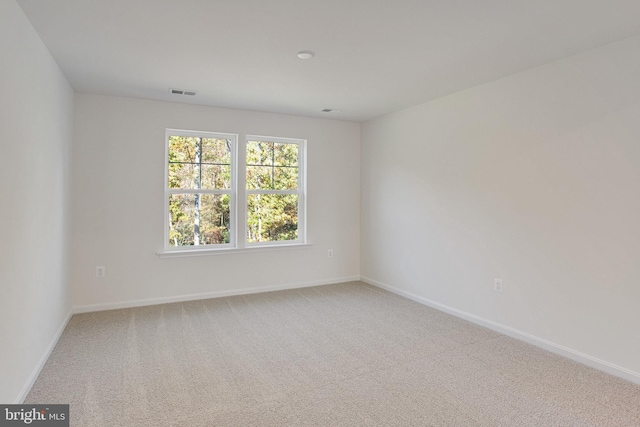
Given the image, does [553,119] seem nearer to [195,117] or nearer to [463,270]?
[463,270]

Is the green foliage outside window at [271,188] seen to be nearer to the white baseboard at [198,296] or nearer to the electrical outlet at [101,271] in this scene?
the white baseboard at [198,296]

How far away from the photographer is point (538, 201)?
308 cm

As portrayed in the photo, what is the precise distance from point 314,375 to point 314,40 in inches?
93.3

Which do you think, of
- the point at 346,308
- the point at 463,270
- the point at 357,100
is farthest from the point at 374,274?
the point at 357,100

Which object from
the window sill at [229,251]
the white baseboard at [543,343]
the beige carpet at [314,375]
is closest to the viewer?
the beige carpet at [314,375]

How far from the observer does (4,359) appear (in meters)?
1.93

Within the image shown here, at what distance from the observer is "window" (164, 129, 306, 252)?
4.45m

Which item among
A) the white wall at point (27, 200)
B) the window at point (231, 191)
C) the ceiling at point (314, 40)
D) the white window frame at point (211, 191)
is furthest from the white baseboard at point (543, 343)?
the white wall at point (27, 200)

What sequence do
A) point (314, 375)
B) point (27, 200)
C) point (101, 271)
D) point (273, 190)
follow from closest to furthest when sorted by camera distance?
point (27, 200), point (314, 375), point (101, 271), point (273, 190)

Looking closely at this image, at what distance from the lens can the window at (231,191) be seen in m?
4.45

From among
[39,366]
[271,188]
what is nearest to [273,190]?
[271,188]

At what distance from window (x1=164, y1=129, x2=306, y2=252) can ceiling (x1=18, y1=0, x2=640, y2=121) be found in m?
0.97

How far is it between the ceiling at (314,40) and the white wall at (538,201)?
28cm

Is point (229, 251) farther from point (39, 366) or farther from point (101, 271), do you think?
point (39, 366)
